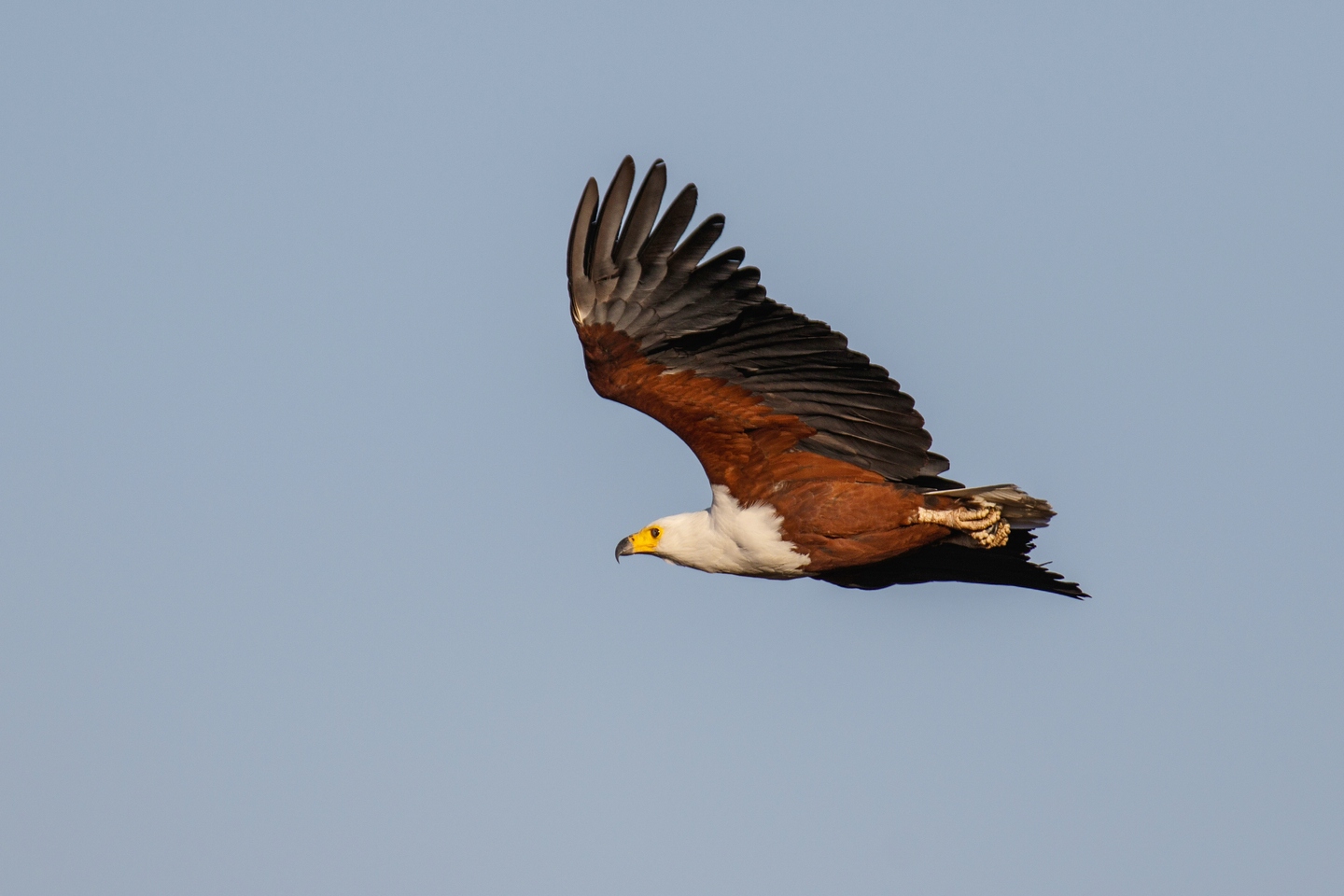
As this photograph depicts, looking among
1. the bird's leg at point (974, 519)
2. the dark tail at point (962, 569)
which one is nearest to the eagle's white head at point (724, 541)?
the dark tail at point (962, 569)

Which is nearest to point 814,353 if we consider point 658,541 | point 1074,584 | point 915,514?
point 915,514

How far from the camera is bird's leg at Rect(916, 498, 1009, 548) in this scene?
11266 mm

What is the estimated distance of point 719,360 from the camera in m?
10.7

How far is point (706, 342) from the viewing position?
418 inches

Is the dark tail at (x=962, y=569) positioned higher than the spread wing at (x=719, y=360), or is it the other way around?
the spread wing at (x=719, y=360)

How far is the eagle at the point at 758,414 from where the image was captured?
33.8 ft

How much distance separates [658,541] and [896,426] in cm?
205

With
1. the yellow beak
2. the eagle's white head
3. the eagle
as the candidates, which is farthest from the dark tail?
the yellow beak

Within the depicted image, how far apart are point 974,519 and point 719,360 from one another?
2.13 metres

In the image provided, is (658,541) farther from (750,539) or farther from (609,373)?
(609,373)

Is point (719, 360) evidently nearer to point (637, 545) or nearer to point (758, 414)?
point (758, 414)

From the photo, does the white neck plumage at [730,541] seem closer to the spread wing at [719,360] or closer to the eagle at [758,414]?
the eagle at [758,414]

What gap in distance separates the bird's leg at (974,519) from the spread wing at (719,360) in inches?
9.2

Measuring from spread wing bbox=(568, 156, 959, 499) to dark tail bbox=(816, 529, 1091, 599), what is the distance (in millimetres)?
793
